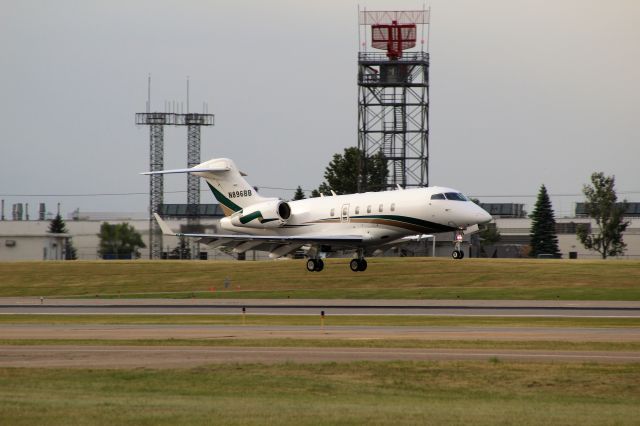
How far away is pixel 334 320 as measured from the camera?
34906 mm

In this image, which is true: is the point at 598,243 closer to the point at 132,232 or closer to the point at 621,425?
the point at 132,232

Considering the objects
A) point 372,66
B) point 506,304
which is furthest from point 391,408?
point 372,66

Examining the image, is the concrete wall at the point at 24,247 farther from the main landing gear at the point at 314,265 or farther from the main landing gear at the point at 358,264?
the main landing gear at the point at 358,264

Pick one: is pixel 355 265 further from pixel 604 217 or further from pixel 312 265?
pixel 604 217

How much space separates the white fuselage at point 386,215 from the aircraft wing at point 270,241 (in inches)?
21.7

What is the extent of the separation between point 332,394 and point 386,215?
99.1 ft

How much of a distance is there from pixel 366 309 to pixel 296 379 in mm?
19921

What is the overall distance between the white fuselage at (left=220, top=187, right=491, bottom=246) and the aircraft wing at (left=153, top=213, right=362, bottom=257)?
55 cm

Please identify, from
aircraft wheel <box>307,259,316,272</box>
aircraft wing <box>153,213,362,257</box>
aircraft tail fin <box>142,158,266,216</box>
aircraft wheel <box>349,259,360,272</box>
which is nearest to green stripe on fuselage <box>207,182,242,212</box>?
aircraft tail fin <box>142,158,266,216</box>

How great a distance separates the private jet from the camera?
47.5 meters

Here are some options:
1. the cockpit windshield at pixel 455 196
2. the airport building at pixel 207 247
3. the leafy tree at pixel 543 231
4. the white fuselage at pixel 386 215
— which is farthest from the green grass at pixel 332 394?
the leafy tree at pixel 543 231

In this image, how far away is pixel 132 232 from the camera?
85750mm

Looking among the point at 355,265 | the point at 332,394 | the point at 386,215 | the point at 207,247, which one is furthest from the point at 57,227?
the point at 332,394

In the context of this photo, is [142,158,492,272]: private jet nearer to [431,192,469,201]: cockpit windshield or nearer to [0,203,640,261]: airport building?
[431,192,469,201]: cockpit windshield
